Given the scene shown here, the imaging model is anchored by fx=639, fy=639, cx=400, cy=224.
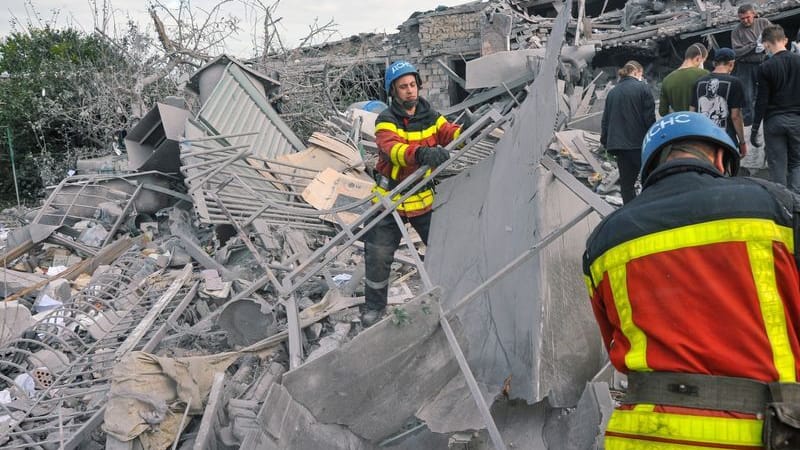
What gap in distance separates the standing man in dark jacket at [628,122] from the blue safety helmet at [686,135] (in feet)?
11.9

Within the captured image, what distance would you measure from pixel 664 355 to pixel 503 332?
1.08 m

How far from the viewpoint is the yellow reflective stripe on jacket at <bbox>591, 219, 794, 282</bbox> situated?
1467 millimetres

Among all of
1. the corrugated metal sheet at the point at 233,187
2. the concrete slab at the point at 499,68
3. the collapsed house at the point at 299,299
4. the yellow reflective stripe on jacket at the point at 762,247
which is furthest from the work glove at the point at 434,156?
the concrete slab at the point at 499,68

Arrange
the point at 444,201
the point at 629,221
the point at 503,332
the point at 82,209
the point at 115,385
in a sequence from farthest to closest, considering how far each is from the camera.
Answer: the point at 82,209 → the point at 444,201 → the point at 115,385 → the point at 503,332 → the point at 629,221

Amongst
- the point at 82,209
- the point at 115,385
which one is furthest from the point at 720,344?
the point at 82,209

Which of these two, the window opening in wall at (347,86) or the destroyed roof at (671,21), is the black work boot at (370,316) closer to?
the window opening in wall at (347,86)

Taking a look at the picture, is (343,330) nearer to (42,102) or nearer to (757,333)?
(757,333)

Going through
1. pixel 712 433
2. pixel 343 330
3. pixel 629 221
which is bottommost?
pixel 343 330

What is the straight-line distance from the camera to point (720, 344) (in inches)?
58.4

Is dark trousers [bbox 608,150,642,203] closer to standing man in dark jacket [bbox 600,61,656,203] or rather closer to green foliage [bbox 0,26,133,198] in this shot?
standing man in dark jacket [bbox 600,61,656,203]

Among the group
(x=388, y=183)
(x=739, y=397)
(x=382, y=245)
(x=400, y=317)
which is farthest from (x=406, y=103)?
(x=739, y=397)

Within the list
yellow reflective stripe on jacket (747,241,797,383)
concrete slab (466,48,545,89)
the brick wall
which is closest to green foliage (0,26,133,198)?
concrete slab (466,48,545,89)

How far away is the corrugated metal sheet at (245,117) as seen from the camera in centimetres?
722

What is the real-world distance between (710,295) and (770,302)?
0.13 metres
